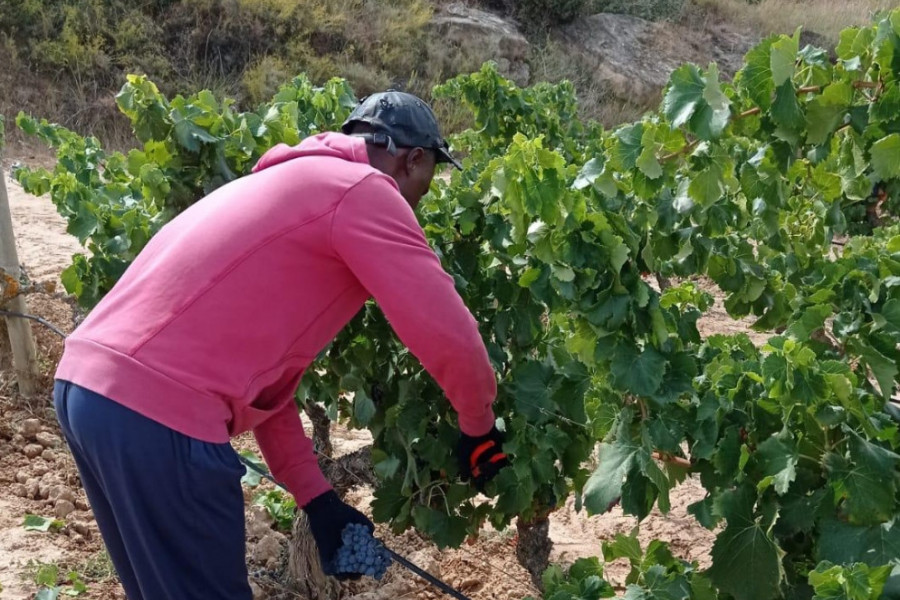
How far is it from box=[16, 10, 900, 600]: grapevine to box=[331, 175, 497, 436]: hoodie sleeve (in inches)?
12.5

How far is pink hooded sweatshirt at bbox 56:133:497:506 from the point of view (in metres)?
1.87

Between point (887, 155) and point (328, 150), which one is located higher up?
point (887, 155)

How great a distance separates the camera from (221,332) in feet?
6.24

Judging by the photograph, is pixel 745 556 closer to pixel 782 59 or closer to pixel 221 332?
pixel 782 59

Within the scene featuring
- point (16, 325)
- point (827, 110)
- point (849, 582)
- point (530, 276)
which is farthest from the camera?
point (16, 325)

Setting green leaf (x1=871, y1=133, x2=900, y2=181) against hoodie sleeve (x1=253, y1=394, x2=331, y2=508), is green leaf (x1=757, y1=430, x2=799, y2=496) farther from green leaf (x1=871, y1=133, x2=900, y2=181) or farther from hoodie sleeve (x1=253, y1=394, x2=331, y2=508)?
hoodie sleeve (x1=253, y1=394, x2=331, y2=508)

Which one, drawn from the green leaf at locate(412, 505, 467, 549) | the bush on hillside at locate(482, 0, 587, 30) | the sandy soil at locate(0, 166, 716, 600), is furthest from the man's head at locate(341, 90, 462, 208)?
the bush on hillside at locate(482, 0, 587, 30)

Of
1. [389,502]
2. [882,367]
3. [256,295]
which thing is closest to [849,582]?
[882,367]

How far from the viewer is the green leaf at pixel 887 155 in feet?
6.54

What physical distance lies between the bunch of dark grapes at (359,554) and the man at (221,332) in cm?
37

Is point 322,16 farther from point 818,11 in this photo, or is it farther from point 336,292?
point 336,292

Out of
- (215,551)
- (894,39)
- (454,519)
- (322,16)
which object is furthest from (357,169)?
(322,16)

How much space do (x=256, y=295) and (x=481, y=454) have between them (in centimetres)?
82

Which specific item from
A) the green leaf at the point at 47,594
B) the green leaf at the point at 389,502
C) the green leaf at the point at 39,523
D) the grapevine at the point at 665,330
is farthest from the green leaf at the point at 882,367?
the green leaf at the point at 39,523
